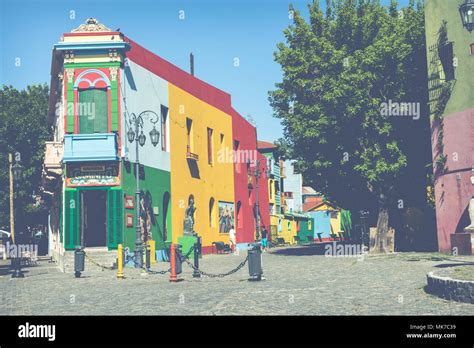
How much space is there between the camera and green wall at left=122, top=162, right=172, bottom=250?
2400 centimetres

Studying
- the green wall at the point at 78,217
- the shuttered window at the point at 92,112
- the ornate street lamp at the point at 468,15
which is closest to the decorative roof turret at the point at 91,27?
the shuttered window at the point at 92,112

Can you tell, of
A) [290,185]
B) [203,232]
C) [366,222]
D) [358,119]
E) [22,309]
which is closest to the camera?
[22,309]

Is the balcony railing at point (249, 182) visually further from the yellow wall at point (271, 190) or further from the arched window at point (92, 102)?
the arched window at point (92, 102)

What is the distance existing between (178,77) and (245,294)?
1968 centimetres

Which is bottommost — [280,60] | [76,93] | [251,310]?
[251,310]

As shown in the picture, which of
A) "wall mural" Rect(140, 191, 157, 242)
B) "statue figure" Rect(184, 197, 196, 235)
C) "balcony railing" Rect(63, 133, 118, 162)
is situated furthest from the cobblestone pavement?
"statue figure" Rect(184, 197, 196, 235)

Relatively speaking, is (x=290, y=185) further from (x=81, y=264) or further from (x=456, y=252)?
(x=81, y=264)

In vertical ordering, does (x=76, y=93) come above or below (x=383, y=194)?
above

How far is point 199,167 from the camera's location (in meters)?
32.5

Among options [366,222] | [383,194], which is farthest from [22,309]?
[366,222]

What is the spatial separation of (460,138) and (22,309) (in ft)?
57.1

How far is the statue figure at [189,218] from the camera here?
95.7 feet

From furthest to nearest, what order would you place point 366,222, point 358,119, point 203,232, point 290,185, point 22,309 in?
point 290,185 → point 366,222 → point 203,232 → point 358,119 → point 22,309

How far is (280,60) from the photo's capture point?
27.6 metres
